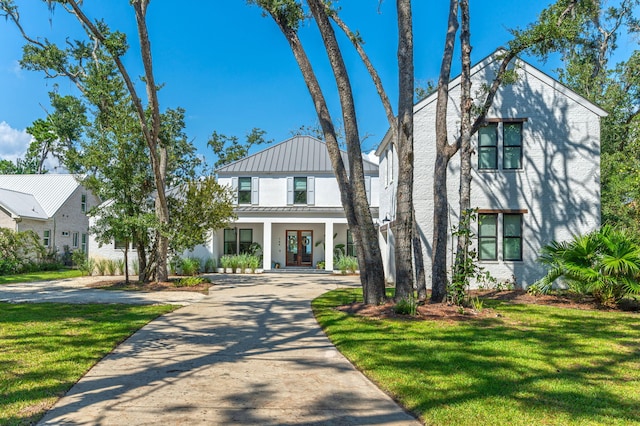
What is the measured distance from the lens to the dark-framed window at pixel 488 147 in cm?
1569

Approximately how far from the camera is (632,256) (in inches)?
422

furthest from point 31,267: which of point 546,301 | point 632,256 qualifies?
point 632,256

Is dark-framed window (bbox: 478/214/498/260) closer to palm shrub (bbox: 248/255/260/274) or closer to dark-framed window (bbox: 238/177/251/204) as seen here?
palm shrub (bbox: 248/255/260/274)

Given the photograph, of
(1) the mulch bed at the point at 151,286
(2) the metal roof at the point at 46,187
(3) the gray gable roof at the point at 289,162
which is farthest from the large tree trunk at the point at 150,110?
(2) the metal roof at the point at 46,187

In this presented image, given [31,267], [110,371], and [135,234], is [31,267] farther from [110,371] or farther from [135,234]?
[110,371]

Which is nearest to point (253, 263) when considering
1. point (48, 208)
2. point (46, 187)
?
point (48, 208)

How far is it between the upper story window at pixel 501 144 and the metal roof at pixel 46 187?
2622 centimetres

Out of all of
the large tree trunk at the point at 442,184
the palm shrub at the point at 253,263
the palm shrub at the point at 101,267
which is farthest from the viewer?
the palm shrub at the point at 253,263

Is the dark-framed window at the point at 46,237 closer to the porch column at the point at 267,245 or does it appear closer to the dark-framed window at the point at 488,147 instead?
the porch column at the point at 267,245

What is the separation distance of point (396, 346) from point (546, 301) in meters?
7.51

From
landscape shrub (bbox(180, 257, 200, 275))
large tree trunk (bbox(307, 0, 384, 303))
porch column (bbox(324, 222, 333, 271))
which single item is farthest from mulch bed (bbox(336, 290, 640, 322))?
landscape shrub (bbox(180, 257, 200, 275))

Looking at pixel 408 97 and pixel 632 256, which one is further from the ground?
pixel 408 97

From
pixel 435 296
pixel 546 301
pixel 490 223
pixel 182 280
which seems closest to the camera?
pixel 435 296

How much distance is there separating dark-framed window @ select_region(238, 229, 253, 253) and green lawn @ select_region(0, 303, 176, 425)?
14.8m
